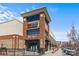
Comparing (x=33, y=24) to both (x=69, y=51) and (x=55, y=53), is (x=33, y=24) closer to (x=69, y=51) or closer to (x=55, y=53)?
(x=55, y=53)

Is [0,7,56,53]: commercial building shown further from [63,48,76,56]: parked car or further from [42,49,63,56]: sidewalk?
[63,48,76,56]: parked car

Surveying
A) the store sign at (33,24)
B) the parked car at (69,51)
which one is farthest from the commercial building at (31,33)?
the parked car at (69,51)

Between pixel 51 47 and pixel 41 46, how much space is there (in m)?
0.16

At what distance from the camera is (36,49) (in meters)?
18.1

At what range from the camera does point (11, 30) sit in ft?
59.4

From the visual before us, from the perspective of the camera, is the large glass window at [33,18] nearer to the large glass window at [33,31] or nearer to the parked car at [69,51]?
the large glass window at [33,31]

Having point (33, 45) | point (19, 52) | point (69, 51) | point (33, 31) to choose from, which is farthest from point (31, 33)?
point (69, 51)

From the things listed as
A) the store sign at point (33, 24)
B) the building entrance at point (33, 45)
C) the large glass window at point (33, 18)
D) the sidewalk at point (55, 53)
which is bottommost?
the sidewalk at point (55, 53)

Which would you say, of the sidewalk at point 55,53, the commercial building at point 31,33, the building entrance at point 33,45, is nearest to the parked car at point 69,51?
the sidewalk at point 55,53

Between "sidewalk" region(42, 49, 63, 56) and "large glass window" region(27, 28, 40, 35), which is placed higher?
"large glass window" region(27, 28, 40, 35)

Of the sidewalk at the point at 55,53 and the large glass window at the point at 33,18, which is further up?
the large glass window at the point at 33,18

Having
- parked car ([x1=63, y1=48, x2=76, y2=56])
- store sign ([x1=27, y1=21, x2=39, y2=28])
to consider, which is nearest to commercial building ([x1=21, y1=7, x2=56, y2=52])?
store sign ([x1=27, y1=21, x2=39, y2=28])

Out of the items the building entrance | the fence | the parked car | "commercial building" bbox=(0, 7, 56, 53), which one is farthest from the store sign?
the parked car

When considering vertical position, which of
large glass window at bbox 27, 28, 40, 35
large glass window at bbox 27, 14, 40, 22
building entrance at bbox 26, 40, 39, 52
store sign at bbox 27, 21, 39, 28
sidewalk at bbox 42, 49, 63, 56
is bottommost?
sidewalk at bbox 42, 49, 63, 56
